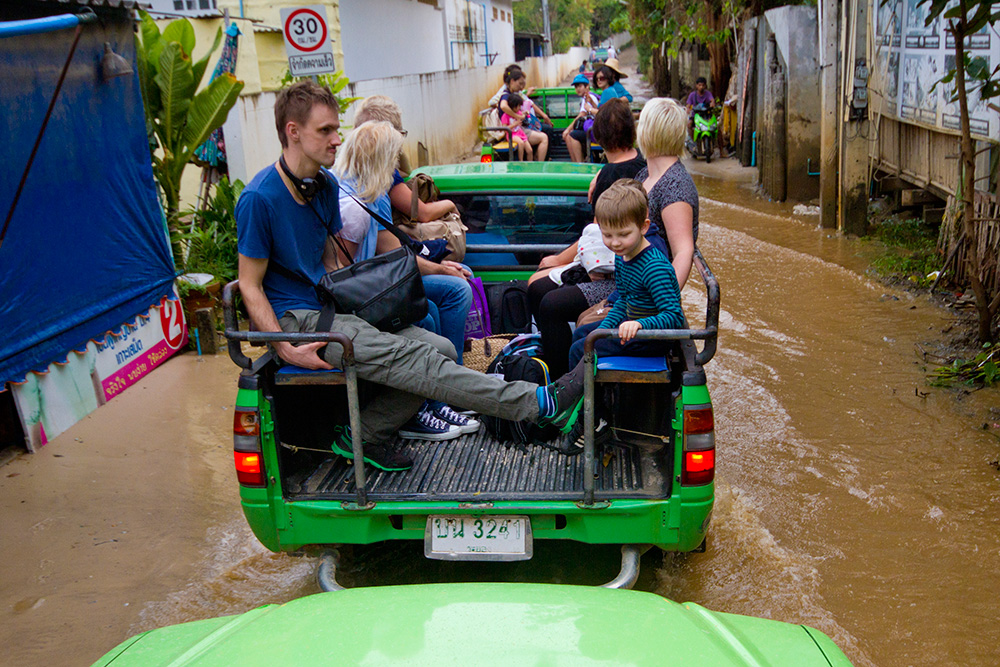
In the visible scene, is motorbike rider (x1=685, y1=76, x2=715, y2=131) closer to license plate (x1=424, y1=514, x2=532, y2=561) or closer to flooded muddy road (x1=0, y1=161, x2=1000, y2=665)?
flooded muddy road (x1=0, y1=161, x2=1000, y2=665)

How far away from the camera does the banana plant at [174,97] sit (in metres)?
7.60

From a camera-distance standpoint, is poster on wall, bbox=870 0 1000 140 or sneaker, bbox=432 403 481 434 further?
poster on wall, bbox=870 0 1000 140

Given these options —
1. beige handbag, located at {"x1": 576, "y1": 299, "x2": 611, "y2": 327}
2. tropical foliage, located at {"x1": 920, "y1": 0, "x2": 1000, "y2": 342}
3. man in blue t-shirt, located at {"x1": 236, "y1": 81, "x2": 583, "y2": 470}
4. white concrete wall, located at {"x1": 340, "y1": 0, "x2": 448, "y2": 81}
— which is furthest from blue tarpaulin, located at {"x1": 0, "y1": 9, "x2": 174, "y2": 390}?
white concrete wall, located at {"x1": 340, "y1": 0, "x2": 448, "y2": 81}

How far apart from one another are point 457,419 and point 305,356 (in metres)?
0.93

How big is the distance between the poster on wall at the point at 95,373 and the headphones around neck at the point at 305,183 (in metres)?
3.09

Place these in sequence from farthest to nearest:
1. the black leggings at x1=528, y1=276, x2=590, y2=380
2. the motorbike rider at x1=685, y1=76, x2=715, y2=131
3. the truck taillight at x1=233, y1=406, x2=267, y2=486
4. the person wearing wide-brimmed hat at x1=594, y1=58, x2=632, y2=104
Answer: the motorbike rider at x1=685, y1=76, x2=715, y2=131 → the person wearing wide-brimmed hat at x1=594, y1=58, x2=632, y2=104 → the black leggings at x1=528, y1=276, x2=590, y2=380 → the truck taillight at x1=233, y1=406, x2=267, y2=486

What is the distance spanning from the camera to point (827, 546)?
14.5 ft

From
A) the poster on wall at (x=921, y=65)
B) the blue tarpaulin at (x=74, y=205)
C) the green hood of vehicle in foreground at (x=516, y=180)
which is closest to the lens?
the green hood of vehicle in foreground at (x=516, y=180)

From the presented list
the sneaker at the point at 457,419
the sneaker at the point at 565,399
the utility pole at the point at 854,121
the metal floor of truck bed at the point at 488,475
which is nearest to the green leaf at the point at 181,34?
the sneaker at the point at 457,419

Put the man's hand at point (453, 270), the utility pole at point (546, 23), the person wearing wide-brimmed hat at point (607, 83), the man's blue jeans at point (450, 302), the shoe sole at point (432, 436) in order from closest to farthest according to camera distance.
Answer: the shoe sole at point (432, 436)
the man's blue jeans at point (450, 302)
the man's hand at point (453, 270)
the person wearing wide-brimmed hat at point (607, 83)
the utility pole at point (546, 23)

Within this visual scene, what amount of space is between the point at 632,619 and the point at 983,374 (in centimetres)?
528

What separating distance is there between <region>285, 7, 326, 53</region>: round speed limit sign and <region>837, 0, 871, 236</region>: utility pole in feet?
20.1

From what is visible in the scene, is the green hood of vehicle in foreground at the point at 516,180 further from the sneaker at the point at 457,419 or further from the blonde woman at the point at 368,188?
the sneaker at the point at 457,419

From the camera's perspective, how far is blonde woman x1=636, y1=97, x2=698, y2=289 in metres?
4.19
